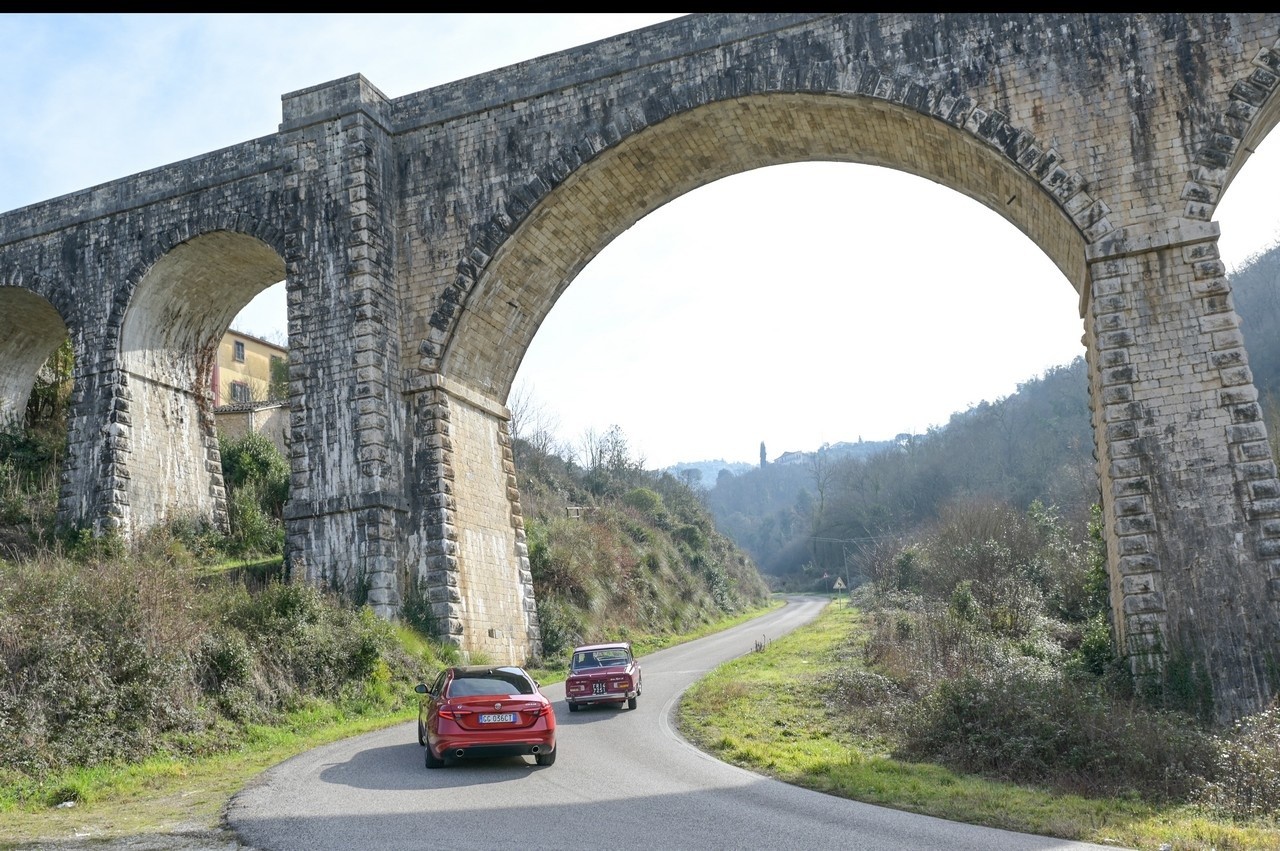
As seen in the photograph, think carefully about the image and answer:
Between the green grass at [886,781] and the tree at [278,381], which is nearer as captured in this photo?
the green grass at [886,781]

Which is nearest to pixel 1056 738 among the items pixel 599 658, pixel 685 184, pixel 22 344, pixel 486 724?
pixel 486 724

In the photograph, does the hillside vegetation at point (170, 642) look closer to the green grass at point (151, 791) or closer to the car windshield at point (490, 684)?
the green grass at point (151, 791)

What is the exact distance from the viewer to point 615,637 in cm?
3225

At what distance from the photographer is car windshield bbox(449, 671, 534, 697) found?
1139cm

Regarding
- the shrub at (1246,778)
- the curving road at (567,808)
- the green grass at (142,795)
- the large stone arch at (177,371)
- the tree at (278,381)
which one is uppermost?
the tree at (278,381)

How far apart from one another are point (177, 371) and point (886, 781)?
18944 mm

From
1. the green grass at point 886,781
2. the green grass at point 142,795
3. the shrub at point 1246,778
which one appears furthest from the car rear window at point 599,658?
the shrub at point 1246,778

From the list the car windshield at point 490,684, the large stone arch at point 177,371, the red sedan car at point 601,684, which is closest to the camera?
the car windshield at point 490,684

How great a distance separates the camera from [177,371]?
23359 mm

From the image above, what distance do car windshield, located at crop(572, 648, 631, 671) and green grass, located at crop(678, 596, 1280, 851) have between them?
1308mm

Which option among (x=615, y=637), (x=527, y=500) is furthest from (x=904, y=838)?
(x=527, y=500)

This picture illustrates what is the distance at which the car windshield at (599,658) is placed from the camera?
17922 mm

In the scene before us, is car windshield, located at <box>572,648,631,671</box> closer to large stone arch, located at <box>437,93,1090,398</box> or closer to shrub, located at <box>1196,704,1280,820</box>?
large stone arch, located at <box>437,93,1090,398</box>

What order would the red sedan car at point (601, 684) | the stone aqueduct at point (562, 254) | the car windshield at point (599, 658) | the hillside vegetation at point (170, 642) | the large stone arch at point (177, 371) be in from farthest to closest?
the large stone arch at point (177, 371), the car windshield at point (599, 658), the red sedan car at point (601, 684), the stone aqueduct at point (562, 254), the hillside vegetation at point (170, 642)
